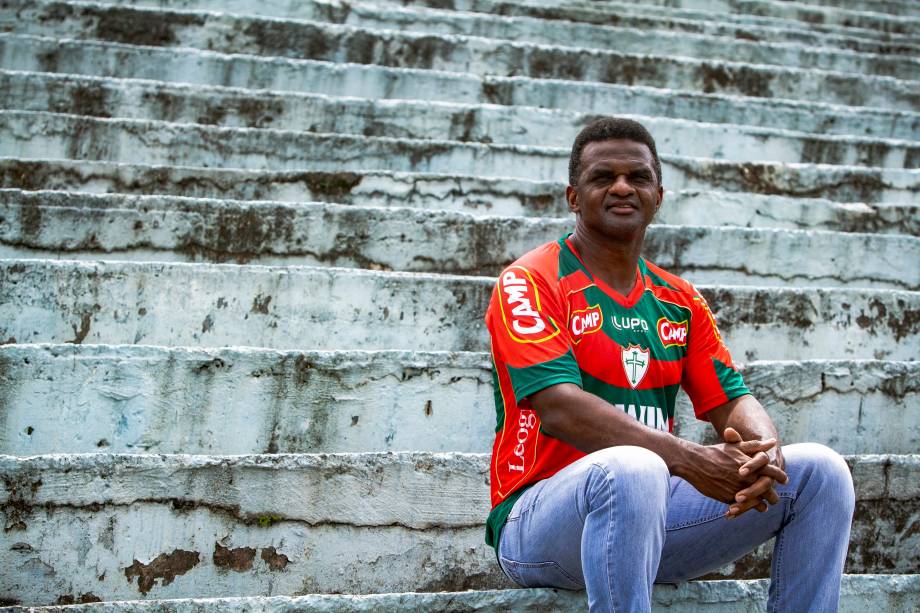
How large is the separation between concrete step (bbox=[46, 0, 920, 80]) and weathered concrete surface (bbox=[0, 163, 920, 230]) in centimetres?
214

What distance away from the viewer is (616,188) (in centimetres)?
256

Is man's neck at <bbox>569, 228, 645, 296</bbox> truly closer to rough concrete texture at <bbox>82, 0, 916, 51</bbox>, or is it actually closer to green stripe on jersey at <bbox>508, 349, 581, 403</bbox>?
green stripe on jersey at <bbox>508, 349, 581, 403</bbox>

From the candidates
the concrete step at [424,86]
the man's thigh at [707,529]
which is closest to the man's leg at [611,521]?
the man's thigh at [707,529]

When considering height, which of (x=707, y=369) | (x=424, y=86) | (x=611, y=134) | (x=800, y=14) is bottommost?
(x=707, y=369)

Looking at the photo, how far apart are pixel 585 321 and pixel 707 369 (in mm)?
384

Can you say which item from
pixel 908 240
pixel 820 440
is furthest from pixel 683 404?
pixel 908 240

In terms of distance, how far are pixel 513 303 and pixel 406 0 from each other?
17.2ft

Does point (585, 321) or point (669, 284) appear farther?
point (669, 284)

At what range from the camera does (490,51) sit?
20.9ft

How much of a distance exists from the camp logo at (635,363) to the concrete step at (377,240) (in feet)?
5.77

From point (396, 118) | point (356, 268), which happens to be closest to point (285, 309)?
point (356, 268)

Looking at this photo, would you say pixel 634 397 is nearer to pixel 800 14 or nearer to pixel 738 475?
pixel 738 475

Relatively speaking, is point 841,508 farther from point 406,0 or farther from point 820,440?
point 406,0

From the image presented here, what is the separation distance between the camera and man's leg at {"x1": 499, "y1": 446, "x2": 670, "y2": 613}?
6.59ft
